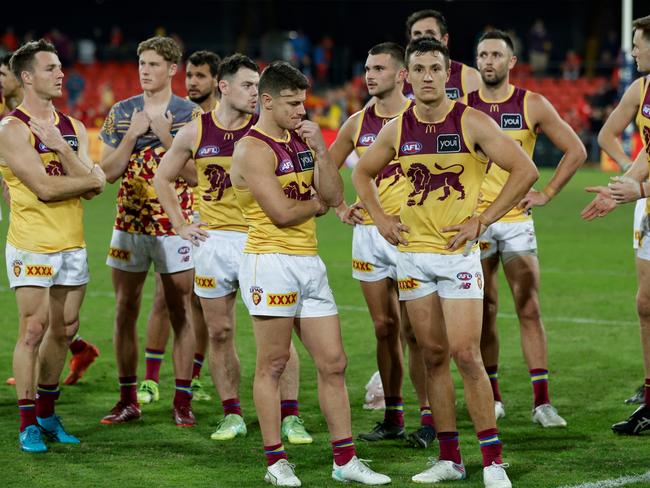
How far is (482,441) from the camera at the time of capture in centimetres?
643

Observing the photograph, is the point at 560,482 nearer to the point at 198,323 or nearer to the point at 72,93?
the point at 198,323

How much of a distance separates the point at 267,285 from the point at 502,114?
8.33 feet

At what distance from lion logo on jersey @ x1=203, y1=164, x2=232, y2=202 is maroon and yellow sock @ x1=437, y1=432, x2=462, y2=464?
2.30 m

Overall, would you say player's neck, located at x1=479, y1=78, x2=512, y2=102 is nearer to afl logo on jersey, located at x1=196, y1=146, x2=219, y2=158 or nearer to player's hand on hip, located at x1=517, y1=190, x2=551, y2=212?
player's hand on hip, located at x1=517, y1=190, x2=551, y2=212

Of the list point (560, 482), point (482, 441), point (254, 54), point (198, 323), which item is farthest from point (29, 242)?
point (254, 54)

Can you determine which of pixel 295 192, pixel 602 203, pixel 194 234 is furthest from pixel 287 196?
pixel 602 203

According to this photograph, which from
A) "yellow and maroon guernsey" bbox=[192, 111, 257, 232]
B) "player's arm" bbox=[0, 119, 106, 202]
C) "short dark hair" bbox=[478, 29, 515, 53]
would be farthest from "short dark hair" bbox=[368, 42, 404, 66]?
"player's arm" bbox=[0, 119, 106, 202]

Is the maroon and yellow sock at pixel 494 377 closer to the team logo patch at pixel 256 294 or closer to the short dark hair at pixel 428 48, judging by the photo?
the team logo patch at pixel 256 294

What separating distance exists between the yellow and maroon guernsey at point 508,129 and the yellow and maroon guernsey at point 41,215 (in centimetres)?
284

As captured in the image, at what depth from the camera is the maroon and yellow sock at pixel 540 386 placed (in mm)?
8133

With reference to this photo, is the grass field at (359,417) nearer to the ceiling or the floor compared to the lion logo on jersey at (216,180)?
nearer to the floor

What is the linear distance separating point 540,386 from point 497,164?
2.28m

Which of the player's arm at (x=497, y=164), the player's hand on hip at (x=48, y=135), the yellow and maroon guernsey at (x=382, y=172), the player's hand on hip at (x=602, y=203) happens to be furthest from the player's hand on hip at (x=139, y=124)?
→ the player's hand on hip at (x=602, y=203)

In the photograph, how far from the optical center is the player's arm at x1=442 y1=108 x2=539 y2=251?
641 centimetres
